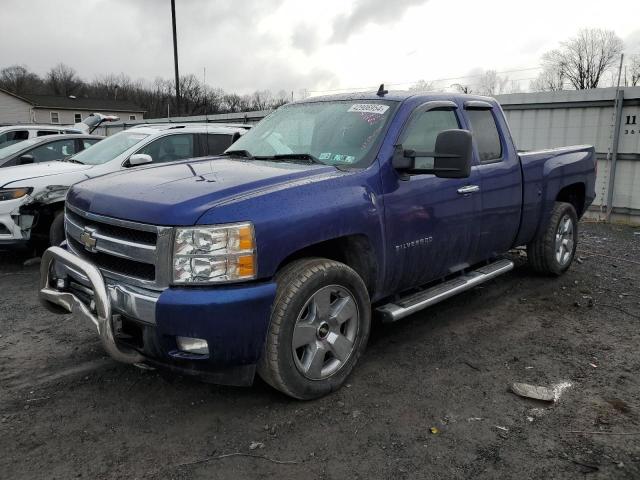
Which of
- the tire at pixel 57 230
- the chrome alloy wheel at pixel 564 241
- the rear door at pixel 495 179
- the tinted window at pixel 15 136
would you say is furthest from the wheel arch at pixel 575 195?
the tinted window at pixel 15 136

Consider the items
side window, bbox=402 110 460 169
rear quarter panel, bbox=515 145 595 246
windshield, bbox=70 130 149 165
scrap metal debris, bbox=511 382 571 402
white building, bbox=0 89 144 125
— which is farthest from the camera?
white building, bbox=0 89 144 125

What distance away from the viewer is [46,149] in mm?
8797

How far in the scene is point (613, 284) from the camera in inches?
229

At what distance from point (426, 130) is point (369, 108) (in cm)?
49

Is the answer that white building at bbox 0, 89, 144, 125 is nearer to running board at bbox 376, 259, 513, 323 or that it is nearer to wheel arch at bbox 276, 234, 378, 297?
running board at bbox 376, 259, 513, 323

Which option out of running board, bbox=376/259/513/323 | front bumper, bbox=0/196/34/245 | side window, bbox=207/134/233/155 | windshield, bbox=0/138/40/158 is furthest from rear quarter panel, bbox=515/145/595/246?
windshield, bbox=0/138/40/158

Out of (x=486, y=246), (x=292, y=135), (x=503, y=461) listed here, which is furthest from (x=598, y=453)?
(x=292, y=135)

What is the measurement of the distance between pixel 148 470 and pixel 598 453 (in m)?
2.28

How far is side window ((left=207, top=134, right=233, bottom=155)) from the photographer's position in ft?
26.0

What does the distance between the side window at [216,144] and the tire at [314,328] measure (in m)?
5.11

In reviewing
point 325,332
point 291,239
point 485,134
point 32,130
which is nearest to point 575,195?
point 485,134

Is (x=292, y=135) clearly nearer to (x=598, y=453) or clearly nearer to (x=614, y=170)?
(x=598, y=453)

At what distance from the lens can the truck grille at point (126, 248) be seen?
9.02ft

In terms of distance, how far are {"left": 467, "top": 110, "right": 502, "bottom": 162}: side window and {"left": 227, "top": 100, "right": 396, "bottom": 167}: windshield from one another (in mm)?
1050
